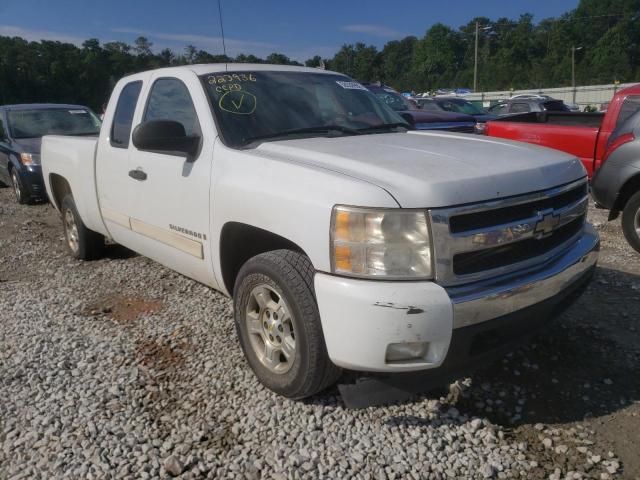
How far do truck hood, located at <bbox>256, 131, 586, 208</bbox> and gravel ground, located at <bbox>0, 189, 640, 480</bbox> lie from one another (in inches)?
46.2

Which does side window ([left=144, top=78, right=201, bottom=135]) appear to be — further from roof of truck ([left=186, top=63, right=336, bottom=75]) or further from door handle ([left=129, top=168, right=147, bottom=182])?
door handle ([left=129, top=168, right=147, bottom=182])

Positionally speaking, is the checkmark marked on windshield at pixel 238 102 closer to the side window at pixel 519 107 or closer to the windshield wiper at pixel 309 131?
the windshield wiper at pixel 309 131

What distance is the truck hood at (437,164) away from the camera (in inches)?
93.6

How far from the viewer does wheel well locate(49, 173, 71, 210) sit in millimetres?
5716

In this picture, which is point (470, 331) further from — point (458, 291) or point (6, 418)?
point (6, 418)

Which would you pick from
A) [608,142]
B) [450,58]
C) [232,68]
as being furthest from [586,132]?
[450,58]

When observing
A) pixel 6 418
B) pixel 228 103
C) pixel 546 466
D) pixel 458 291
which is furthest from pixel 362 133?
pixel 6 418

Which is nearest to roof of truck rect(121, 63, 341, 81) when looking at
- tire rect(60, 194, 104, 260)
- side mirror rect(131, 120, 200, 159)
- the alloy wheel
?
side mirror rect(131, 120, 200, 159)

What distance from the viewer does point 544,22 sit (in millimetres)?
92750

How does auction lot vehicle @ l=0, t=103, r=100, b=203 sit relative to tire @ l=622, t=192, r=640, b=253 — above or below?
above

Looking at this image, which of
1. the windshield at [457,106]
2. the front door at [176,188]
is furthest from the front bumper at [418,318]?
the windshield at [457,106]

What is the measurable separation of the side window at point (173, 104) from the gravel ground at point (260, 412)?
4.82 feet

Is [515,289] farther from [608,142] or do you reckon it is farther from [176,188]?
[608,142]

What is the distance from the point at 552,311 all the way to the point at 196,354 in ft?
7.17
